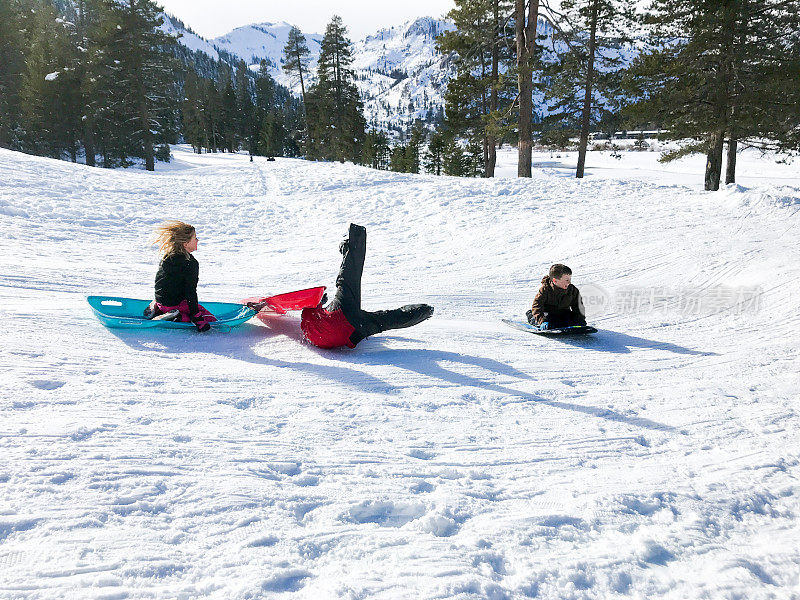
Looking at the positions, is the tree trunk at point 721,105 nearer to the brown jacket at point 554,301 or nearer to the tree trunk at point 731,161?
the tree trunk at point 731,161

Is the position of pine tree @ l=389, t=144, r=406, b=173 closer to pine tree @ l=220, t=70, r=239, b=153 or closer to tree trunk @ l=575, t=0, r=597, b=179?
pine tree @ l=220, t=70, r=239, b=153

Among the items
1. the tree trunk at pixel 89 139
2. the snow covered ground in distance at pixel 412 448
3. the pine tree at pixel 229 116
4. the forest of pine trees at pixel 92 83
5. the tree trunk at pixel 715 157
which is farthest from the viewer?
the pine tree at pixel 229 116

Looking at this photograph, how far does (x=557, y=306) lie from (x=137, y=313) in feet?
15.8

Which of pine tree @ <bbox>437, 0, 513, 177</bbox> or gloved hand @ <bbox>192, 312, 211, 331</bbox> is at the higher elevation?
pine tree @ <bbox>437, 0, 513, 177</bbox>

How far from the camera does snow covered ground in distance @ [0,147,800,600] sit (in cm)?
214

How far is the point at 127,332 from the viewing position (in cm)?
475

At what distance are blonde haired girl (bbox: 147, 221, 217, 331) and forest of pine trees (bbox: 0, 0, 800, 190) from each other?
14029 mm

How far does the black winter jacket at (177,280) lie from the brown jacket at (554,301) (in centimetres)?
386

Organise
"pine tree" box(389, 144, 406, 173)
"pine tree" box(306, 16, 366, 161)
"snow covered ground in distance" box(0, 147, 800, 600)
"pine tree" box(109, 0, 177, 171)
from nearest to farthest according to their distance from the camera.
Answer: "snow covered ground in distance" box(0, 147, 800, 600)
"pine tree" box(109, 0, 177, 171)
"pine tree" box(306, 16, 366, 161)
"pine tree" box(389, 144, 406, 173)

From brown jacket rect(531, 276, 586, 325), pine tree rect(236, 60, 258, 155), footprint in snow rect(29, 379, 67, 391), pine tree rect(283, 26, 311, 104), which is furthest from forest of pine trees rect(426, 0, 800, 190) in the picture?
pine tree rect(236, 60, 258, 155)

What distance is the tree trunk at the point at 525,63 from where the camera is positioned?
15.7m

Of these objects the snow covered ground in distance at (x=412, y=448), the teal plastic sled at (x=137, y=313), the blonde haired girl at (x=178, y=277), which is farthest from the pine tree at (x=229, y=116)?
the blonde haired girl at (x=178, y=277)

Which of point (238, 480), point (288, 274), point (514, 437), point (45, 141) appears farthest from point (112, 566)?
point (45, 141)

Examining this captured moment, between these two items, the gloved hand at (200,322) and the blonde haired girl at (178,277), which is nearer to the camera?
the blonde haired girl at (178,277)
